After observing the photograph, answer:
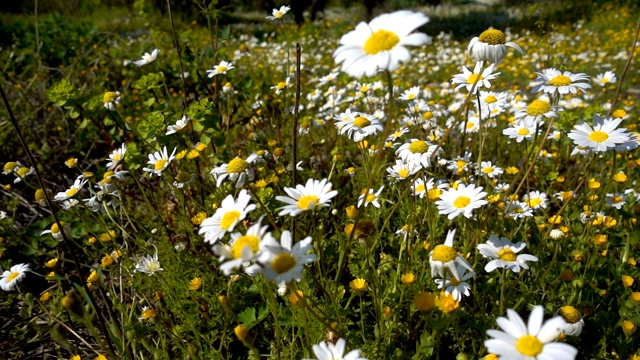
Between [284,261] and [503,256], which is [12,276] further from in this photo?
[503,256]

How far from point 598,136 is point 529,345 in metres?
1.01

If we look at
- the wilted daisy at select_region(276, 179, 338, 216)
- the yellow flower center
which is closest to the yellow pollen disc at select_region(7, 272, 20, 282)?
the yellow flower center

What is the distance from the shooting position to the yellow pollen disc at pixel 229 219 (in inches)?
41.1

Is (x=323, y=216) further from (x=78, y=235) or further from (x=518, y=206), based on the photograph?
(x=78, y=235)

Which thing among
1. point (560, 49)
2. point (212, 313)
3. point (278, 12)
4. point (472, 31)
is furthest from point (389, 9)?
point (212, 313)

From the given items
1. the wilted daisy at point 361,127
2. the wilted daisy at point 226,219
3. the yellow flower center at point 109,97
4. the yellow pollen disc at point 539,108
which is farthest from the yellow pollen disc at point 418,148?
the yellow flower center at point 109,97

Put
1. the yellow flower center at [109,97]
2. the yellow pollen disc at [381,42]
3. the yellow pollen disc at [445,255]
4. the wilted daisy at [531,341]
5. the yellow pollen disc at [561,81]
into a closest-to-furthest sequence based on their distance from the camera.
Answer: the wilted daisy at [531,341]
the yellow pollen disc at [381,42]
the yellow pollen disc at [445,255]
the yellow pollen disc at [561,81]
the yellow flower center at [109,97]

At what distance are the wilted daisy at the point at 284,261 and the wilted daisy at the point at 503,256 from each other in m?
0.68

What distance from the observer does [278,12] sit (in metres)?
2.57

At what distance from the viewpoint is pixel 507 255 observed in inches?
54.3

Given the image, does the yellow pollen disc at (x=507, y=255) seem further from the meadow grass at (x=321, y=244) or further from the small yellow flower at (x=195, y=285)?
the small yellow flower at (x=195, y=285)

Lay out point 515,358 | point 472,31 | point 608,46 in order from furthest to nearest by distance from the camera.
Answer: point 472,31 → point 608,46 → point 515,358

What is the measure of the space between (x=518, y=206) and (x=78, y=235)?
95.4 inches

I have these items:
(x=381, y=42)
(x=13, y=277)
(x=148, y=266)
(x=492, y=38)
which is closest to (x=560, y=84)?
(x=492, y=38)
